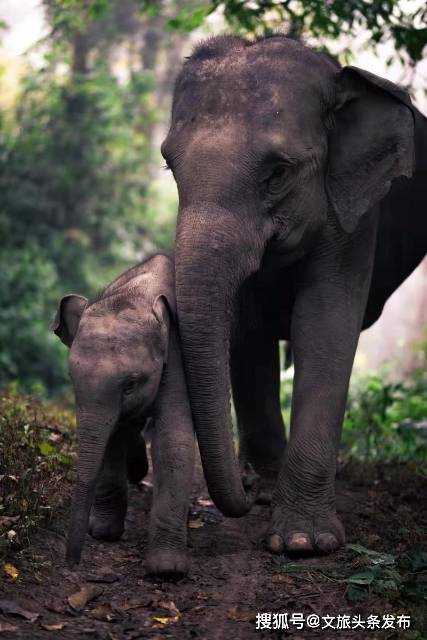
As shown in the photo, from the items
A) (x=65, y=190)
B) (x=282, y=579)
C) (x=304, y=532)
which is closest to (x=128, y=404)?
(x=282, y=579)

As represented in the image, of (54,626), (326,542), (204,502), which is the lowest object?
(204,502)

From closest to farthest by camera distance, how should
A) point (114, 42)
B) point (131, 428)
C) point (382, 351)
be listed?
point (131, 428) < point (114, 42) < point (382, 351)

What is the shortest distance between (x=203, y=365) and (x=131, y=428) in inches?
20.3

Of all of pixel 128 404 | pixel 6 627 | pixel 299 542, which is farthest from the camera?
pixel 299 542

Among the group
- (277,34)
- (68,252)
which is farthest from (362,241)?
(68,252)

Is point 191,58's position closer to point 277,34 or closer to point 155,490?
point 277,34

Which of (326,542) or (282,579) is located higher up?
(282,579)

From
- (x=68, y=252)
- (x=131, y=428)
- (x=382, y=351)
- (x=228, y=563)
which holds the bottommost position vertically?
(x=382, y=351)

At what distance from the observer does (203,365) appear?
455cm

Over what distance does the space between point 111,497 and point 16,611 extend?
44.3 inches

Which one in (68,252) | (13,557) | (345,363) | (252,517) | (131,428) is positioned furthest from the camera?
(68,252)

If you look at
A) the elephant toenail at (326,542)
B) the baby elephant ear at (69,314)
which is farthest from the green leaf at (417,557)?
the baby elephant ear at (69,314)

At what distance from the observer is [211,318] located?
4.50 meters

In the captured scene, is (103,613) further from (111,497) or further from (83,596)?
(111,497)
